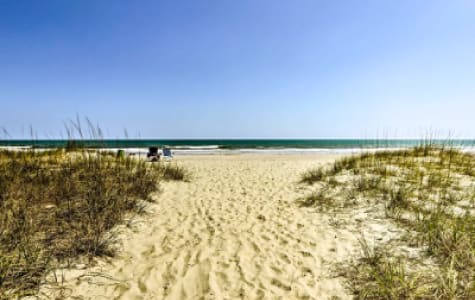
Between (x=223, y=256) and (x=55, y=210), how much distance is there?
2659mm

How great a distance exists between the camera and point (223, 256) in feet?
9.96

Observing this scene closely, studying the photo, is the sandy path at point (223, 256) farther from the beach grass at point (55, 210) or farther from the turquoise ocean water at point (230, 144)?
the turquoise ocean water at point (230, 144)

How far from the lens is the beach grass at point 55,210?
2.32 metres

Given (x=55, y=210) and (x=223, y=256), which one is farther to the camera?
(x=55, y=210)

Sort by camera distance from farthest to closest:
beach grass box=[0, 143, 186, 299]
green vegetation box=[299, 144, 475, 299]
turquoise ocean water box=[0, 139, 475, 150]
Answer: turquoise ocean water box=[0, 139, 475, 150]
beach grass box=[0, 143, 186, 299]
green vegetation box=[299, 144, 475, 299]

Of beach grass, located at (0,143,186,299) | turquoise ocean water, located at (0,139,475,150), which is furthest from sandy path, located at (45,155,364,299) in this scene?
turquoise ocean water, located at (0,139,475,150)

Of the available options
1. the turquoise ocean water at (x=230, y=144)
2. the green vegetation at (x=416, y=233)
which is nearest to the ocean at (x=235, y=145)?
the turquoise ocean water at (x=230, y=144)

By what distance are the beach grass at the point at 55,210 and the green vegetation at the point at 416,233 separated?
292 centimetres

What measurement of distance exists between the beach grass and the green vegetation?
115 inches

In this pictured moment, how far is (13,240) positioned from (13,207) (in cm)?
81

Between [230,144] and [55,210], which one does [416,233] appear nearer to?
[55,210]

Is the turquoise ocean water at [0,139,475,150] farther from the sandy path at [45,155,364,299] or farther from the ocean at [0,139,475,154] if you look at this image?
the sandy path at [45,155,364,299]

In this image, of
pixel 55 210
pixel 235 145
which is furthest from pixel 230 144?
pixel 55 210

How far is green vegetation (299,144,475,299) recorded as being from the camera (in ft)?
7.11
